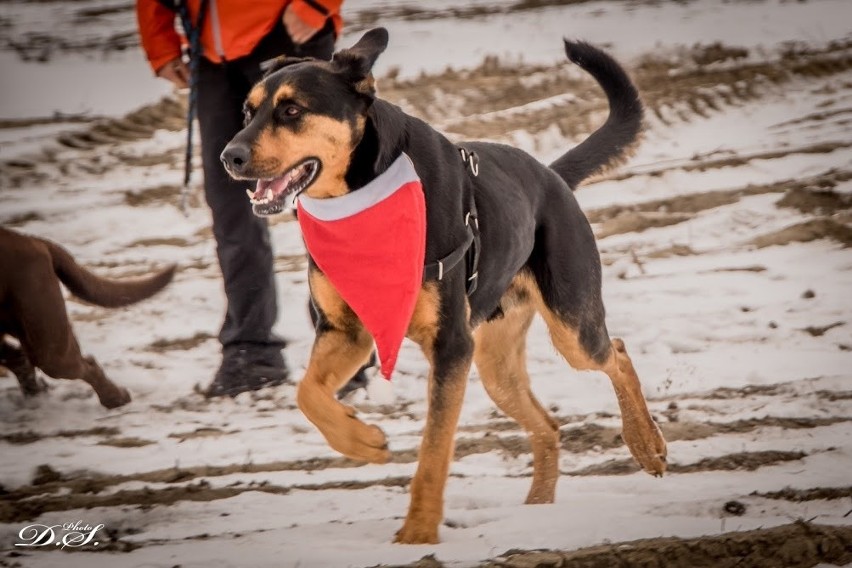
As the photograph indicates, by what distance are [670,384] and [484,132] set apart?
451 cm

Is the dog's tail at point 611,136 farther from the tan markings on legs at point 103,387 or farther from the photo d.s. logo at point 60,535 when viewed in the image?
the tan markings on legs at point 103,387

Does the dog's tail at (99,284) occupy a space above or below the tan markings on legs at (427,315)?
below

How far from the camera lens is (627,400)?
3.88 m

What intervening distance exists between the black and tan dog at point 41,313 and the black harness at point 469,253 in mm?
2308

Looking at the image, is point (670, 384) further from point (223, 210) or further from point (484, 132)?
point (484, 132)

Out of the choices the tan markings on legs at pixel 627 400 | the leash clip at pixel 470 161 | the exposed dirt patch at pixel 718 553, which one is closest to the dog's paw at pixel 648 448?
the tan markings on legs at pixel 627 400

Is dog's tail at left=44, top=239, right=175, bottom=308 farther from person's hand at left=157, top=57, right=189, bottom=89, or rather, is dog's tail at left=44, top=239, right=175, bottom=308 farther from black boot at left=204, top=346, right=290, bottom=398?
person's hand at left=157, top=57, right=189, bottom=89

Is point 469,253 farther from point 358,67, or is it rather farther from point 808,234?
point 808,234

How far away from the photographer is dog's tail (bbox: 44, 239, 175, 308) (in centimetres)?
485

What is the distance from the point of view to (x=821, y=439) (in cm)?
400

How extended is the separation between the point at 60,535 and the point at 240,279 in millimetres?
1971

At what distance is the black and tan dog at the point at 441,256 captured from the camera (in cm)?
307

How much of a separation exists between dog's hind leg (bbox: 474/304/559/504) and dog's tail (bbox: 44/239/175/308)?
205 cm

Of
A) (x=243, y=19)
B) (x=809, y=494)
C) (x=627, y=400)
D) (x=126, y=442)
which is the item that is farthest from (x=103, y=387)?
(x=809, y=494)
